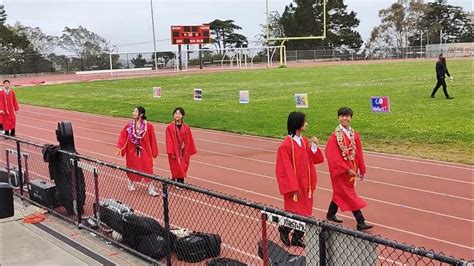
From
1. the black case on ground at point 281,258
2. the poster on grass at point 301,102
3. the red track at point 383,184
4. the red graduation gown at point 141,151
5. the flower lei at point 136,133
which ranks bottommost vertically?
the red track at point 383,184

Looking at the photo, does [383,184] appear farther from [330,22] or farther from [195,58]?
[330,22]

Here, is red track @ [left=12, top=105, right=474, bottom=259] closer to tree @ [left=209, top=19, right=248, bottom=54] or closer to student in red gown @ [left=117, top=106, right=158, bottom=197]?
student in red gown @ [left=117, top=106, right=158, bottom=197]

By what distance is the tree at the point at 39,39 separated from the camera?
7631cm

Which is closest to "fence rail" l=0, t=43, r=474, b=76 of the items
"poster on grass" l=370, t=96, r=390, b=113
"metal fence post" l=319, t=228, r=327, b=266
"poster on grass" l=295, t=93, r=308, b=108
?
"poster on grass" l=295, t=93, r=308, b=108

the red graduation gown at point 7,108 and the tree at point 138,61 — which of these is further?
the tree at point 138,61

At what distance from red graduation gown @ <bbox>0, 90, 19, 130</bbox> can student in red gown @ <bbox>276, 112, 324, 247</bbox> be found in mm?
10962

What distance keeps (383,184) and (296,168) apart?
Answer: 373 centimetres

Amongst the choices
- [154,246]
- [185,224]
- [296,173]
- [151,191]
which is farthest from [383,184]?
[154,246]

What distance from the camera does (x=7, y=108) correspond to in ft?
49.6

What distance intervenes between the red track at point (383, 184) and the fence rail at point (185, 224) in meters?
0.89

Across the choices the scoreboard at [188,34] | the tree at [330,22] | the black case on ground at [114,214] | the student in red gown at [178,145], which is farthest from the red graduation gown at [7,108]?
the tree at [330,22]

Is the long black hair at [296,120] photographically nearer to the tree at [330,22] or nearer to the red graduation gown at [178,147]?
the red graduation gown at [178,147]

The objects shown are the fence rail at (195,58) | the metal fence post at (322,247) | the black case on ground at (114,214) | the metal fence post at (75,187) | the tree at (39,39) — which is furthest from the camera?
the tree at (39,39)

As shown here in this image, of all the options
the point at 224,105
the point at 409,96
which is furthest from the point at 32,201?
the point at 409,96
